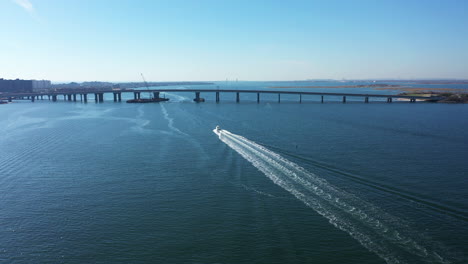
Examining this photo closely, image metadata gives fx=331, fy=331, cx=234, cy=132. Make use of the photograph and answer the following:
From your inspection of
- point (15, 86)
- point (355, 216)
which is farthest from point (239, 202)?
point (15, 86)

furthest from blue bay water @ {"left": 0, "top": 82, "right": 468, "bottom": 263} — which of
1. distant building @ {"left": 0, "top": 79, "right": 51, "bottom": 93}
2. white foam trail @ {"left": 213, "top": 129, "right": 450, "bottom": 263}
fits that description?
distant building @ {"left": 0, "top": 79, "right": 51, "bottom": 93}

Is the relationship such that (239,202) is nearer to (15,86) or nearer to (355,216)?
(355,216)

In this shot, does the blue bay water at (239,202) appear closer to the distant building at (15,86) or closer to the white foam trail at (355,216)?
the white foam trail at (355,216)

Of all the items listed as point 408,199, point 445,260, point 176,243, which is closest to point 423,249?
point 445,260

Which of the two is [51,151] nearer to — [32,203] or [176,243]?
[32,203]

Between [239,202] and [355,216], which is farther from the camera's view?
[239,202]

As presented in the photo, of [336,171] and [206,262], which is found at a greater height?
[336,171]

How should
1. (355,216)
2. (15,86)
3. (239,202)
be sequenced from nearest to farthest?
(355,216) → (239,202) → (15,86)

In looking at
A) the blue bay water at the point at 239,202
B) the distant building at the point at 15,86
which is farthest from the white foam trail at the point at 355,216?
the distant building at the point at 15,86
